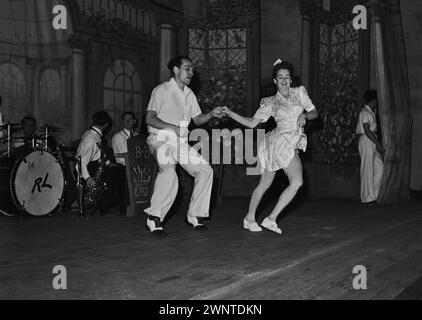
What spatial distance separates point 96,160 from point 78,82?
10.9ft

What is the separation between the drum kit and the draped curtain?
4644mm

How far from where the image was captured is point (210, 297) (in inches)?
108

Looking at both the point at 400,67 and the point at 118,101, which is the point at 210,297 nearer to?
the point at 400,67

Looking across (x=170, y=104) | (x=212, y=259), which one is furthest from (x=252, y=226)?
(x=212, y=259)

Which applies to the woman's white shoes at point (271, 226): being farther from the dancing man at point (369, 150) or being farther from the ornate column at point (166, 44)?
the ornate column at point (166, 44)

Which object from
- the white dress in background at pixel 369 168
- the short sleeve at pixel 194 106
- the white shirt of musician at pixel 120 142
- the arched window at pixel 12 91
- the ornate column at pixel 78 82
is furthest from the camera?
the ornate column at pixel 78 82

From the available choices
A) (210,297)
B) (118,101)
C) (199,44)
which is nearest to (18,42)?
(118,101)

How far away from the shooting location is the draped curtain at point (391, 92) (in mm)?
8172

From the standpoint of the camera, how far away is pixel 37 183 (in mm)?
6445

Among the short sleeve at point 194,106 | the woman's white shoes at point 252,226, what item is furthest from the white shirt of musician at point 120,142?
the woman's white shoes at point 252,226

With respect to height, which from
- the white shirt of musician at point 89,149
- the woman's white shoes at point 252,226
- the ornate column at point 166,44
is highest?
the ornate column at point 166,44

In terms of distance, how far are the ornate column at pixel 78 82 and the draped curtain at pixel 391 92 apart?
4906mm

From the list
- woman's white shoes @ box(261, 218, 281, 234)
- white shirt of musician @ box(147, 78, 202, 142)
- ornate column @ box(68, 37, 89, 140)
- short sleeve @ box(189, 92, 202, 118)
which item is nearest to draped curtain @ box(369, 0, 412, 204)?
woman's white shoes @ box(261, 218, 281, 234)

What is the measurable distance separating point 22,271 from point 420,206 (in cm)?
630
